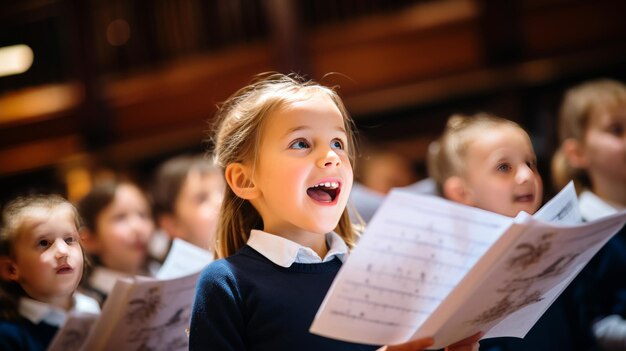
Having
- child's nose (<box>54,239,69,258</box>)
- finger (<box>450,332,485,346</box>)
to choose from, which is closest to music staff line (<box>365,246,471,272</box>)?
finger (<box>450,332,485,346</box>)

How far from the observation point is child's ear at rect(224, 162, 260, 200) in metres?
1.43

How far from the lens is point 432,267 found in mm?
1113

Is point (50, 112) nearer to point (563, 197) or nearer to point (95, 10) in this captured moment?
point (95, 10)

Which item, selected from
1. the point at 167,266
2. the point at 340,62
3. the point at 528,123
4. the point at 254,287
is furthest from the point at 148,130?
the point at 254,287

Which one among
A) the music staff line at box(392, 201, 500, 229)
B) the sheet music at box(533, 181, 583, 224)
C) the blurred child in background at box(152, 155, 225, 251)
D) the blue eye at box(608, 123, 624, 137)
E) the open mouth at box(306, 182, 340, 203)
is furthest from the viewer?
the blurred child in background at box(152, 155, 225, 251)

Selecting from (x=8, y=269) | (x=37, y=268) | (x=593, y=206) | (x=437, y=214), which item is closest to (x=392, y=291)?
(x=437, y=214)

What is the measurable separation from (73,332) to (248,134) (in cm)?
55

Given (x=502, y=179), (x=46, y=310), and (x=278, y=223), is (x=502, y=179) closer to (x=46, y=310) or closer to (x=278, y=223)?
(x=278, y=223)

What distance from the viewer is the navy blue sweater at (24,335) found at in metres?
1.54

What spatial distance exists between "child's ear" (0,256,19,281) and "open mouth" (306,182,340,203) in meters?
0.61

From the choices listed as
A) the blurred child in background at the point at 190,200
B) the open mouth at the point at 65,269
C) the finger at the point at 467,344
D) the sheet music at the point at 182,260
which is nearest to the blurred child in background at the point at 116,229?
the blurred child in background at the point at 190,200

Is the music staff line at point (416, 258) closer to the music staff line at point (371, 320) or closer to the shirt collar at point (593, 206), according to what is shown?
the music staff line at point (371, 320)

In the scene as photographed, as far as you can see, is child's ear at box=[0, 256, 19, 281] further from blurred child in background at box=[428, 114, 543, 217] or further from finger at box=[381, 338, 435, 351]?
blurred child in background at box=[428, 114, 543, 217]

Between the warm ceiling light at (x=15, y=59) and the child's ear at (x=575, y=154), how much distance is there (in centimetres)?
398
